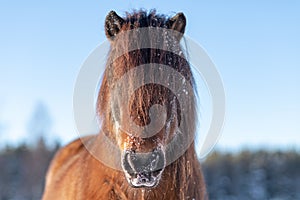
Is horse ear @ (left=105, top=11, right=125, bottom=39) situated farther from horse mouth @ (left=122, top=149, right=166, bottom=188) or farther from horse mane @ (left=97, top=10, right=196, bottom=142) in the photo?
horse mouth @ (left=122, top=149, right=166, bottom=188)

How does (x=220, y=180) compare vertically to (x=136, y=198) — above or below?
below

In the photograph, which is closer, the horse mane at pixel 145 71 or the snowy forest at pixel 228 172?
the horse mane at pixel 145 71

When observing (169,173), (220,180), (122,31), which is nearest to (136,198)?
(169,173)

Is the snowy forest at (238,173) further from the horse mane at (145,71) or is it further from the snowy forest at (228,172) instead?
the horse mane at (145,71)

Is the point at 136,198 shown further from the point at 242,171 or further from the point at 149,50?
the point at 242,171

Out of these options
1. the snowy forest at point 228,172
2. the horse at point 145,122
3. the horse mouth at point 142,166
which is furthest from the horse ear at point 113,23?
the snowy forest at point 228,172

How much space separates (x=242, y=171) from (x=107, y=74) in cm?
6546

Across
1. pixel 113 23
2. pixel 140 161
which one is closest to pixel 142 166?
pixel 140 161

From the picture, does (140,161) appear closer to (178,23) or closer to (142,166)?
(142,166)

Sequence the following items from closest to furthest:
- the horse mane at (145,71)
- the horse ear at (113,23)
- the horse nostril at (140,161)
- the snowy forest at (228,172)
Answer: the horse nostril at (140,161), the horse mane at (145,71), the horse ear at (113,23), the snowy forest at (228,172)

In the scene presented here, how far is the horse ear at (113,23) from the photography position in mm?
3621

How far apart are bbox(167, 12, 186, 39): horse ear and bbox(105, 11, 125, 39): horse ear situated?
37cm

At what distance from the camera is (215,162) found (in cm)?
6284

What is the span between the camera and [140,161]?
9.77 feet
